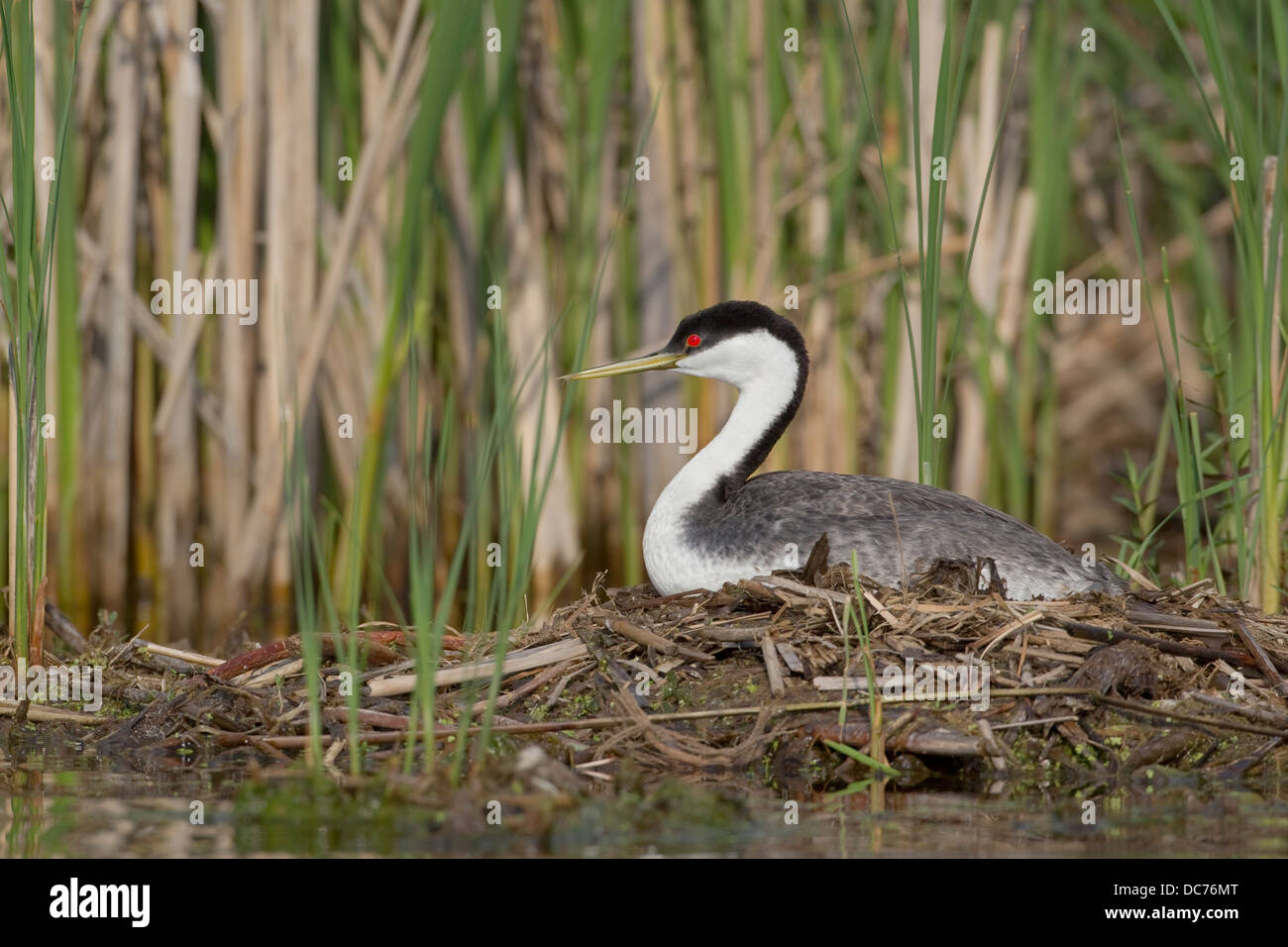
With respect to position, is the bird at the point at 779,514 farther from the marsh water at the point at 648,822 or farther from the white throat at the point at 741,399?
the marsh water at the point at 648,822

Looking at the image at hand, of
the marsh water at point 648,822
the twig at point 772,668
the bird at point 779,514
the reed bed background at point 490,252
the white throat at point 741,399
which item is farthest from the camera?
the reed bed background at point 490,252

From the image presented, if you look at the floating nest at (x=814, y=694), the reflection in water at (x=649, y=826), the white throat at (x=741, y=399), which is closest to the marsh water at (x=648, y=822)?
the reflection in water at (x=649, y=826)

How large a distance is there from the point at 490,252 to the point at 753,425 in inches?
92.5

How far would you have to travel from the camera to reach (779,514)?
20.5ft

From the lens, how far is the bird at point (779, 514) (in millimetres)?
6039

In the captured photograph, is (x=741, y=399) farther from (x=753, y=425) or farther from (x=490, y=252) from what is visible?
(x=490, y=252)

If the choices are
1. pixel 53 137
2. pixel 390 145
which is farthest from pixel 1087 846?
pixel 53 137

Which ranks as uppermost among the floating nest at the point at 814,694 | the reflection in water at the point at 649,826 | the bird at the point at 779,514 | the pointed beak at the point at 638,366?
the pointed beak at the point at 638,366

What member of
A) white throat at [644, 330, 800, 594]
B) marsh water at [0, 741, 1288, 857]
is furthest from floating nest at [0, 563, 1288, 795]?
white throat at [644, 330, 800, 594]

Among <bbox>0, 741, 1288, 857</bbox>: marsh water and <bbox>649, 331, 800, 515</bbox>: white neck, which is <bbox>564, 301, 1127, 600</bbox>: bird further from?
<bbox>0, 741, 1288, 857</bbox>: marsh water

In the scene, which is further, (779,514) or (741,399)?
(741,399)

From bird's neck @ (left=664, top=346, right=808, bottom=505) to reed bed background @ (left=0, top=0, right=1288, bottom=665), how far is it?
3.51 ft

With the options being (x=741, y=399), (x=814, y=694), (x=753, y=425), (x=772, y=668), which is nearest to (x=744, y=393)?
(x=741, y=399)
